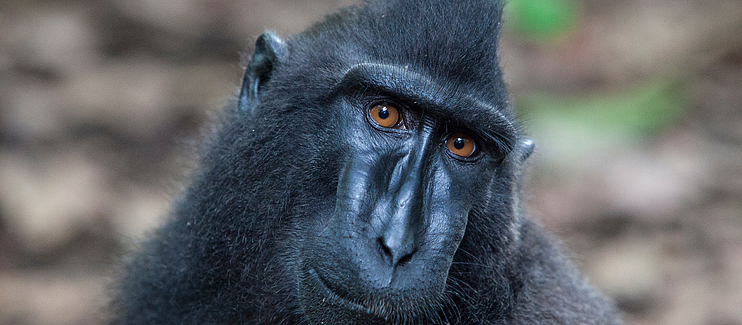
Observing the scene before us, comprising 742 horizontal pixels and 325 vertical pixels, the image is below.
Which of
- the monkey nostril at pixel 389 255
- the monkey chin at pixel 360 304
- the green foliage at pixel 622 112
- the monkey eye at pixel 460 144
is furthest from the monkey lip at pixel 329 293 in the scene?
the green foliage at pixel 622 112

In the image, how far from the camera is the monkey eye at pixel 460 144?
13.7ft

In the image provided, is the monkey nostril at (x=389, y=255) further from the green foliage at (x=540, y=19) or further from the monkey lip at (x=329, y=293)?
the green foliage at (x=540, y=19)

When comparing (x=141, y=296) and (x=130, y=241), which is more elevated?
(x=130, y=241)

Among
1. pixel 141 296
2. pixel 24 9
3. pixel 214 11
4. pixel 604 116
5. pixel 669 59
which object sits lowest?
pixel 141 296

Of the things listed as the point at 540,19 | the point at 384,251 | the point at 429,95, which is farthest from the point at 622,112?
the point at 384,251

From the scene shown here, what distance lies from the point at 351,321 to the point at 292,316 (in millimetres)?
634

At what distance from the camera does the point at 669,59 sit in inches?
456

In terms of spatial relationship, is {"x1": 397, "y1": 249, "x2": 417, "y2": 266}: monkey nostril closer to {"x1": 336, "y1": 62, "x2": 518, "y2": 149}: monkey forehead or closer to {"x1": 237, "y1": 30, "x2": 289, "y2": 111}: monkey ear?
{"x1": 336, "y1": 62, "x2": 518, "y2": 149}: monkey forehead

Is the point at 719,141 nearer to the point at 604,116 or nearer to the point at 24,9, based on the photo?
the point at 604,116

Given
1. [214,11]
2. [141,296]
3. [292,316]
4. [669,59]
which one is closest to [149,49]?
[214,11]

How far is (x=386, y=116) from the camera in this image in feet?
13.5

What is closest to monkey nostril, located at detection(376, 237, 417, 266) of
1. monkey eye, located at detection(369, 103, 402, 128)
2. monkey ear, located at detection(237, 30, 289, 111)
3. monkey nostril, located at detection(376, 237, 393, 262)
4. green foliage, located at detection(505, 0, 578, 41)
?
monkey nostril, located at detection(376, 237, 393, 262)

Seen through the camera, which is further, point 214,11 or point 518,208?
point 214,11

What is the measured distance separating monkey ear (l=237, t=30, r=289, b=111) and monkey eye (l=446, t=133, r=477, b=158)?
3.87ft
